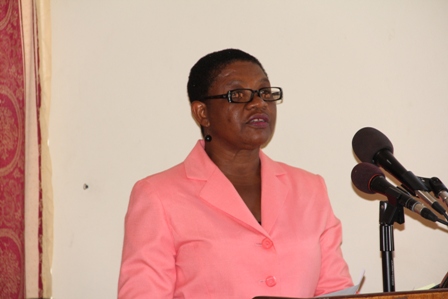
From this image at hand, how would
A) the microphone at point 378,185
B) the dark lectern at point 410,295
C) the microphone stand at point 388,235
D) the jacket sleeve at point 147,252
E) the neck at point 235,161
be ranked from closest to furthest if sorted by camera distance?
the dark lectern at point 410,295 < the microphone at point 378,185 < the microphone stand at point 388,235 < the jacket sleeve at point 147,252 < the neck at point 235,161

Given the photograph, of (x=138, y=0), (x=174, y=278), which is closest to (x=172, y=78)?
(x=138, y=0)

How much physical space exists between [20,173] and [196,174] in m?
0.78

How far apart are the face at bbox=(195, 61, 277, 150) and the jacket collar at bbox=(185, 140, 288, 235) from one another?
0.43 feet

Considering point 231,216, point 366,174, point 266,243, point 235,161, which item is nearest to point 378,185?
point 366,174

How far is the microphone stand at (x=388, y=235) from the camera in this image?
2.42m

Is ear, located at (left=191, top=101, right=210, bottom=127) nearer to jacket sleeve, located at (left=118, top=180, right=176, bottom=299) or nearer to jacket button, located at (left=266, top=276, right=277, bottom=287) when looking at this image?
jacket sleeve, located at (left=118, top=180, right=176, bottom=299)

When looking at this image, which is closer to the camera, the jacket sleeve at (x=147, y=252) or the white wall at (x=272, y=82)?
the jacket sleeve at (x=147, y=252)

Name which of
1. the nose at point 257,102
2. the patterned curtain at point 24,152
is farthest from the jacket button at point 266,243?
the patterned curtain at point 24,152

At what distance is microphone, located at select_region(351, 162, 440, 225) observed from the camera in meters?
2.22

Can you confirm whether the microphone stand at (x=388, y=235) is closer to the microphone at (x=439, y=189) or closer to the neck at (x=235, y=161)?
the microphone at (x=439, y=189)

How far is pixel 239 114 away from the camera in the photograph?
2.87 m

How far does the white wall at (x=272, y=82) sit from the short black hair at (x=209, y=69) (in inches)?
12.8

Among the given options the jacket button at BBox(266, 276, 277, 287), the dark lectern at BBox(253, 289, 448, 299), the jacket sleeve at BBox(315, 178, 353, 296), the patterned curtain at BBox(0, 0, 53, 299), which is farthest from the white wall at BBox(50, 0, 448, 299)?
the dark lectern at BBox(253, 289, 448, 299)

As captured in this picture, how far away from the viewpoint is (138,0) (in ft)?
11.1
